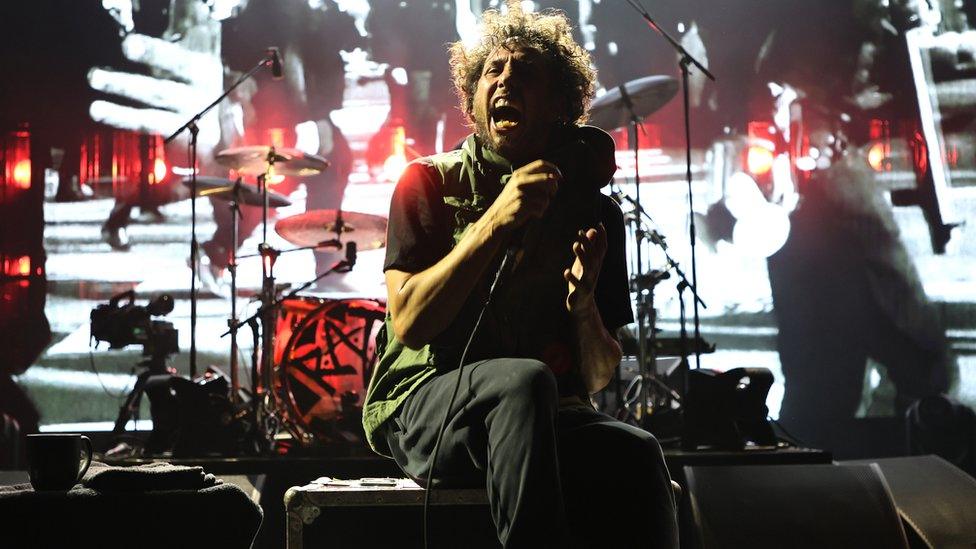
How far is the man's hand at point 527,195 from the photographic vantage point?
149 centimetres

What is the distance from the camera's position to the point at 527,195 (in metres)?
1.49

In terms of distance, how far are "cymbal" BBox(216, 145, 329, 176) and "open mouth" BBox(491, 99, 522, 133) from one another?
3.48m

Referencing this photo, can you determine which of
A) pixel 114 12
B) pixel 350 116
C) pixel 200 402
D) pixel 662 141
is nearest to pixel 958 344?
pixel 662 141

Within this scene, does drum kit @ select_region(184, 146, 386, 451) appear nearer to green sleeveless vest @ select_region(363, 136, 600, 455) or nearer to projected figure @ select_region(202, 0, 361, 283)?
projected figure @ select_region(202, 0, 361, 283)

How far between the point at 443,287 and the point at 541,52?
1.99ft

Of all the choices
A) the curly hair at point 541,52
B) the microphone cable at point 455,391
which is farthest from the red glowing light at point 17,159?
the microphone cable at point 455,391

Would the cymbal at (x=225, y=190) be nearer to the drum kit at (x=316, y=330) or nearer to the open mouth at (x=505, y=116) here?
the drum kit at (x=316, y=330)

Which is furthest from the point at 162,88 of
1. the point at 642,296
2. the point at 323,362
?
the point at 642,296

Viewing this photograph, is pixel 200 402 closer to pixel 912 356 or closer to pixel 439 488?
pixel 439 488

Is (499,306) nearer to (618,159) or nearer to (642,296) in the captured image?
(642,296)

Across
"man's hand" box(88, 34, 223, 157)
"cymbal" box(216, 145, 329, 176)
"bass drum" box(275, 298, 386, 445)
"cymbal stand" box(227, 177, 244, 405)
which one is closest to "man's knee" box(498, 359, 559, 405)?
"bass drum" box(275, 298, 386, 445)

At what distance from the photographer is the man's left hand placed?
5.29ft

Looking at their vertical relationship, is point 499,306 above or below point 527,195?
below

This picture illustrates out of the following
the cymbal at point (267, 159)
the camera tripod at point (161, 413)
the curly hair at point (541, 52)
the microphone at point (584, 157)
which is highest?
the cymbal at point (267, 159)
